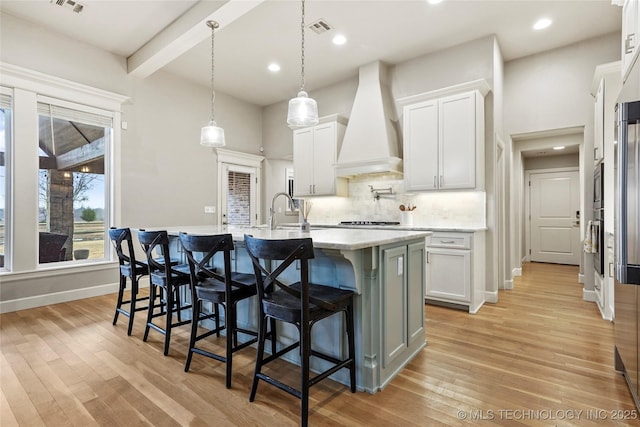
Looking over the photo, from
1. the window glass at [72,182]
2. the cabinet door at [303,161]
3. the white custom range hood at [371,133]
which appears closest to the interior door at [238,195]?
the cabinet door at [303,161]

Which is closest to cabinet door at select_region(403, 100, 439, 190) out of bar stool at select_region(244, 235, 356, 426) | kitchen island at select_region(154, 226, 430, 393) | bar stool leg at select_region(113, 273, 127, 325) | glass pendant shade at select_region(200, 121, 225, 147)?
kitchen island at select_region(154, 226, 430, 393)

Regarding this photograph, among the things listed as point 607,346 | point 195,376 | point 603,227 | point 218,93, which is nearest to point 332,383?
point 195,376

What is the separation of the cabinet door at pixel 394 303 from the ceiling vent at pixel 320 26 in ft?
9.69

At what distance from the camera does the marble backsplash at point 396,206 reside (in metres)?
4.18

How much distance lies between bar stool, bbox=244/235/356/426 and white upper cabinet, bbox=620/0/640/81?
6.83 feet

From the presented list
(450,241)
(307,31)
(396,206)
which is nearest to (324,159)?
(396,206)

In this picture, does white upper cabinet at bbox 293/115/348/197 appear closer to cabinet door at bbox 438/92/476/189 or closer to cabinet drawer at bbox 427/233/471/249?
cabinet door at bbox 438/92/476/189

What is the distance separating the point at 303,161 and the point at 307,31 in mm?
2041

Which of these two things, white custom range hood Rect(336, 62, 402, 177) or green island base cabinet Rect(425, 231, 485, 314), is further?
white custom range hood Rect(336, 62, 402, 177)

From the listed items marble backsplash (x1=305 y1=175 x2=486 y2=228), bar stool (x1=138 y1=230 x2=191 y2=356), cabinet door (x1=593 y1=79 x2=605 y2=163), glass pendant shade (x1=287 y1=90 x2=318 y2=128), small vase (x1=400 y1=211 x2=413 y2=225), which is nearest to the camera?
bar stool (x1=138 y1=230 x2=191 y2=356)

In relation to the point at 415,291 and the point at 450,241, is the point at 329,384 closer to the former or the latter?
the point at 415,291

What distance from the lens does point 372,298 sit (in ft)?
6.59

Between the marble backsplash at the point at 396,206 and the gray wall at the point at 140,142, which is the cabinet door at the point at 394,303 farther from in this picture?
the gray wall at the point at 140,142

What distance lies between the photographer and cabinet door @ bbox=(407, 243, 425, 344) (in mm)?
2357
